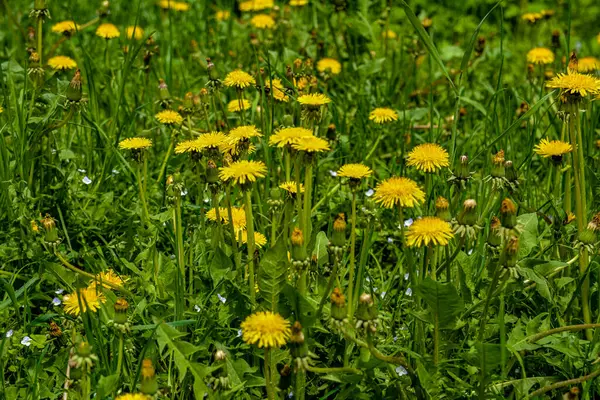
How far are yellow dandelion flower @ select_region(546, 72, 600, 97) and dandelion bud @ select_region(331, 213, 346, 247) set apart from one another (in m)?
0.62

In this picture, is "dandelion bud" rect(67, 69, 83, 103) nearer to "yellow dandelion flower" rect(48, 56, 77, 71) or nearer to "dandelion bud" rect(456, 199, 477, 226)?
"yellow dandelion flower" rect(48, 56, 77, 71)

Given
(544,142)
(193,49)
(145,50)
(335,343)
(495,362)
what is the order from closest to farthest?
(495,362), (335,343), (544,142), (145,50), (193,49)

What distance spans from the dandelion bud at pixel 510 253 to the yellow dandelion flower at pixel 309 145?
0.43 m

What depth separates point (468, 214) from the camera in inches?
70.7

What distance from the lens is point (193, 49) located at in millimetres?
3650

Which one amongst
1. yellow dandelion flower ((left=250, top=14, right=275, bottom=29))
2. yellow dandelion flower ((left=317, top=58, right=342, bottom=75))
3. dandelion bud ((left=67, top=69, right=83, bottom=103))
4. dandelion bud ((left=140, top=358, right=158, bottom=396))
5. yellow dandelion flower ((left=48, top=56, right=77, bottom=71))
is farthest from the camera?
yellow dandelion flower ((left=250, top=14, right=275, bottom=29))

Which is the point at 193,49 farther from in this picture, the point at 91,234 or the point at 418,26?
the point at 418,26

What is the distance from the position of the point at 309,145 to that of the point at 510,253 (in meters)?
0.48

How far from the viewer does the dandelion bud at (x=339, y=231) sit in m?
1.75

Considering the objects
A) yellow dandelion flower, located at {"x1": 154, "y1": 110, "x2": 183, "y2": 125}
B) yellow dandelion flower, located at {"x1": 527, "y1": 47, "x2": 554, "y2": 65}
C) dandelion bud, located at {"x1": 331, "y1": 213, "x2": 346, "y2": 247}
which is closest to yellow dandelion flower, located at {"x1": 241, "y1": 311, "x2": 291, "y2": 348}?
dandelion bud, located at {"x1": 331, "y1": 213, "x2": 346, "y2": 247}

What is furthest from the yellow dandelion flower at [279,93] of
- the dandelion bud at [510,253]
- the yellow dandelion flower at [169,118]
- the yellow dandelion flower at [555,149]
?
the dandelion bud at [510,253]

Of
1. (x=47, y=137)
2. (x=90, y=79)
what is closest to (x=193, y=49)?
(x=90, y=79)

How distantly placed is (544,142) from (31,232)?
139 cm

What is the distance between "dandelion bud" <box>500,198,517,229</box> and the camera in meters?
1.68
